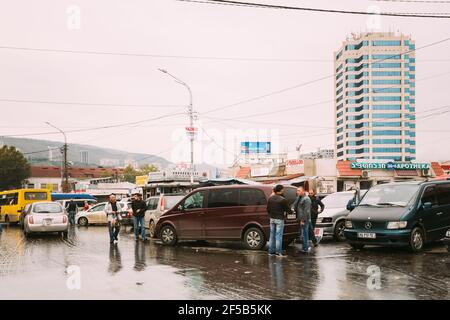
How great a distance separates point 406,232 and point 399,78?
554 feet

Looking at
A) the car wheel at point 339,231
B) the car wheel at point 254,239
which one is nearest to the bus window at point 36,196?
the car wheel at point 254,239

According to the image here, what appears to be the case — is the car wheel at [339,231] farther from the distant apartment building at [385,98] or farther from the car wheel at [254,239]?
the distant apartment building at [385,98]

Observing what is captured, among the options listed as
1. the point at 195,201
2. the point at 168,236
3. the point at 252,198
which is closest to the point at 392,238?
the point at 252,198

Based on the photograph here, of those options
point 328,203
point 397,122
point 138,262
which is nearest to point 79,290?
point 138,262

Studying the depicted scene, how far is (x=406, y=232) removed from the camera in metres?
12.5

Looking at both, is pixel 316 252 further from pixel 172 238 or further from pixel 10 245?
pixel 10 245

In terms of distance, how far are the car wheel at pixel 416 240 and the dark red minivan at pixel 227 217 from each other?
308cm

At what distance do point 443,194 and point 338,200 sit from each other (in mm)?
4235

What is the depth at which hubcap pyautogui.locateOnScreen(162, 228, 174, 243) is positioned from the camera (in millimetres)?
15762

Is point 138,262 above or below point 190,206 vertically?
below

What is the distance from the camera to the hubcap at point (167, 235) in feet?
51.7

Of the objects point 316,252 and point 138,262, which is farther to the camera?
point 316,252

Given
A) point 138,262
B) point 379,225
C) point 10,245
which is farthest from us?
point 10,245
